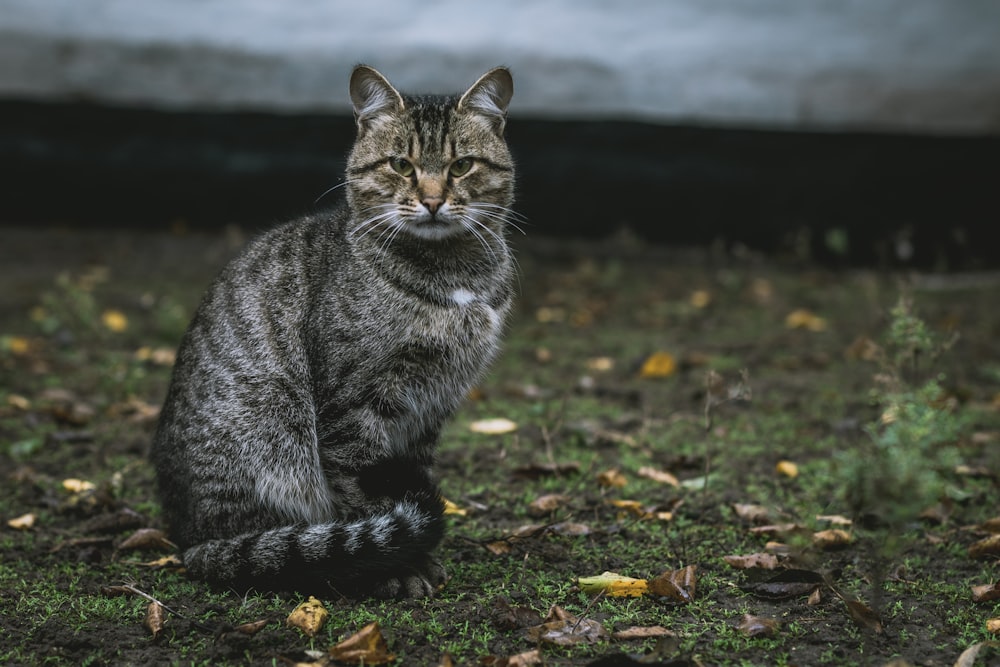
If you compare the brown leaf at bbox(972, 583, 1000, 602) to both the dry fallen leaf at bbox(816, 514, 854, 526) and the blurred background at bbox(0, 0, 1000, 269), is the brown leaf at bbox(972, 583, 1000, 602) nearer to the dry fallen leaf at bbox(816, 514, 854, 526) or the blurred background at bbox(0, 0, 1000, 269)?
the dry fallen leaf at bbox(816, 514, 854, 526)

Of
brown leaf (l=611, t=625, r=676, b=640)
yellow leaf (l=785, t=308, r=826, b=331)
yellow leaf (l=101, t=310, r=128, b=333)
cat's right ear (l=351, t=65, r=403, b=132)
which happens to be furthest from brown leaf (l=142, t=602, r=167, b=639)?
yellow leaf (l=785, t=308, r=826, b=331)

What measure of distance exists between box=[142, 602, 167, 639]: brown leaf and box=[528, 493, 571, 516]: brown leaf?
1273 millimetres

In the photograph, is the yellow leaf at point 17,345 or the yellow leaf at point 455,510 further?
the yellow leaf at point 17,345

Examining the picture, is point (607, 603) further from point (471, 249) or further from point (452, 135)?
point (452, 135)

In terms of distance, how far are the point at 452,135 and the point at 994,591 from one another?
203 centimetres

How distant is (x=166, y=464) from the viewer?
302 cm

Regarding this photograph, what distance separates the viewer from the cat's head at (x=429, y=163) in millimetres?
2922

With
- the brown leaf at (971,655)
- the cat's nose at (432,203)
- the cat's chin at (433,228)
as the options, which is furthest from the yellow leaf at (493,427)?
the brown leaf at (971,655)

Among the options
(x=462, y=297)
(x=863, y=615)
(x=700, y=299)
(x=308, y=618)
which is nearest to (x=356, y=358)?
(x=462, y=297)

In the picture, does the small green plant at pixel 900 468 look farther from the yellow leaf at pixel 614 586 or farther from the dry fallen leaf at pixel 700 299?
the dry fallen leaf at pixel 700 299

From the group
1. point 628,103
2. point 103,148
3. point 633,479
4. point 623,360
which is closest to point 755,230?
point 628,103

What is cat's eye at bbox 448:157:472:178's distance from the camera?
2988mm

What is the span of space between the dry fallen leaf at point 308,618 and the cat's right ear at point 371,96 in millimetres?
1523

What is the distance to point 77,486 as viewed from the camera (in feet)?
11.5
